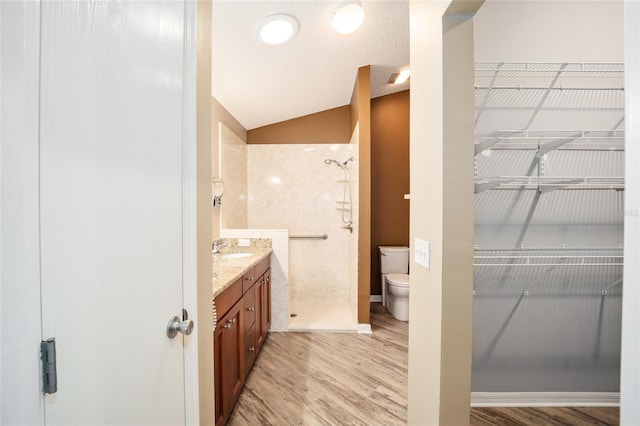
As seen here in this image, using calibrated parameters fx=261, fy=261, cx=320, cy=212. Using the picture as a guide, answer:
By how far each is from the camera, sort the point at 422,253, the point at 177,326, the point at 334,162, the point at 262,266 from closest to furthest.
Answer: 1. the point at 177,326
2. the point at 422,253
3. the point at 262,266
4. the point at 334,162

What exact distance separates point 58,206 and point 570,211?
7.80ft

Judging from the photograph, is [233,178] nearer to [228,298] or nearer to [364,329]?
[228,298]

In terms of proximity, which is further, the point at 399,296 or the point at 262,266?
the point at 399,296

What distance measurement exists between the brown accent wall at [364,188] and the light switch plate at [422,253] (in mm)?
1551

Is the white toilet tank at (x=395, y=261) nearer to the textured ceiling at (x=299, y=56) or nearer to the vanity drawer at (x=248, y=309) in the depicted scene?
the vanity drawer at (x=248, y=309)

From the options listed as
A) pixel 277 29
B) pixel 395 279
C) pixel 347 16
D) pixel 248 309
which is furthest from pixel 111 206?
pixel 395 279

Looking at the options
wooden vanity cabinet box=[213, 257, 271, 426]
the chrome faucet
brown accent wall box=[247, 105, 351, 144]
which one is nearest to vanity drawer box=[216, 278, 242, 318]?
wooden vanity cabinet box=[213, 257, 271, 426]

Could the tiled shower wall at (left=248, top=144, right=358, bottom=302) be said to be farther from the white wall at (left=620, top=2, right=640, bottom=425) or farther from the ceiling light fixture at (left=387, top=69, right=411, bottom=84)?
the white wall at (left=620, top=2, right=640, bottom=425)

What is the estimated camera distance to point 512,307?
169cm

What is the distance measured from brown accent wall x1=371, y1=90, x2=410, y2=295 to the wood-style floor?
4.51 feet

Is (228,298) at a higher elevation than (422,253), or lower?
lower

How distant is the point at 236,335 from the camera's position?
166 centimetres

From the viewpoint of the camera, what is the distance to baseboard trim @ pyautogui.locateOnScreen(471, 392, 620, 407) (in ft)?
5.58

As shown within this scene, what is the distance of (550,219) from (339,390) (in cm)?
181
